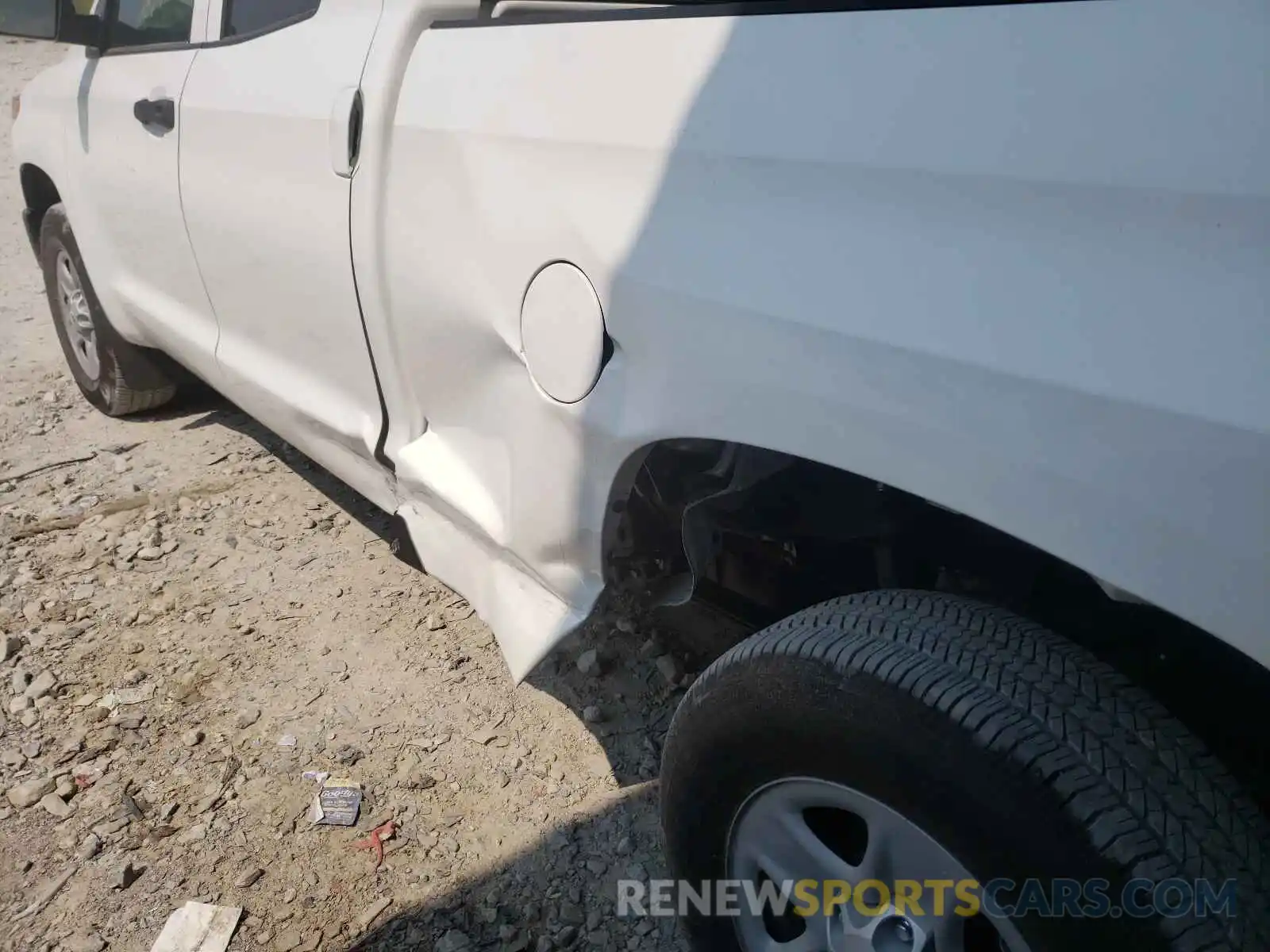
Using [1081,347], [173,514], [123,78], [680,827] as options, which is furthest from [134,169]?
[1081,347]

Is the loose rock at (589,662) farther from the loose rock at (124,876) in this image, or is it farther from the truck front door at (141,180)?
the truck front door at (141,180)

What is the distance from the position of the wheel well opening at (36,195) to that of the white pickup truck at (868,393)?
236 centimetres

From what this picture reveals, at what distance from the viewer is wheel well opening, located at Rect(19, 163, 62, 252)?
12.9 feet

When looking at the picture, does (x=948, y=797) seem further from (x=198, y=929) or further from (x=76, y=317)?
(x=76, y=317)

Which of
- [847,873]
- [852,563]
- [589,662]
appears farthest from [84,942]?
[852,563]

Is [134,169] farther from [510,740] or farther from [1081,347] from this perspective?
[1081,347]

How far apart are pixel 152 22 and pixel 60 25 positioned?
322 mm

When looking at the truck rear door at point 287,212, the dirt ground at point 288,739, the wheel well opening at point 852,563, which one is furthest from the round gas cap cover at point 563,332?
the dirt ground at point 288,739

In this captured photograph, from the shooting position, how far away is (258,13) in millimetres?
2521

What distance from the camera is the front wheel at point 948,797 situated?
1.05 meters

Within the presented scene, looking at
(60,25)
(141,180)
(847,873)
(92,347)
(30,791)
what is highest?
(60,25)

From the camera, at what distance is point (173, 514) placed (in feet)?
11.4

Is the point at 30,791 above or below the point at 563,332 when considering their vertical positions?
below

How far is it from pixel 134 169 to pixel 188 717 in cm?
165
